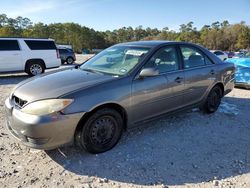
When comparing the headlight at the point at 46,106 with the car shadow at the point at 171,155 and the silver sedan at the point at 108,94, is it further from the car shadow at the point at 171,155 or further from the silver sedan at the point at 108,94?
the car shadow at the point at 171,155

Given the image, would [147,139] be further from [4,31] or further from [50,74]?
[4,31]

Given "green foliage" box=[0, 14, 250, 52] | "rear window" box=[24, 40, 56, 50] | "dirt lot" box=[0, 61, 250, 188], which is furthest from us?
"green foliage" box=[0, 14, 250, 52]

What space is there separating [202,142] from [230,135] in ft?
2.31

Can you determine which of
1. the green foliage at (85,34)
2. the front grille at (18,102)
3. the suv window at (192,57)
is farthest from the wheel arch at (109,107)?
the green foliage at (85,34)

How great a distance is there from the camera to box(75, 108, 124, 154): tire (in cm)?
369

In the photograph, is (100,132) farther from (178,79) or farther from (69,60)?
(69,60)

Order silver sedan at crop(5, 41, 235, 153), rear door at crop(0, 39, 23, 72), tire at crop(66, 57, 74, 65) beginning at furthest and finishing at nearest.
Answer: tire at crop(66, 57, 74, 65) → rear door at crop(0, 39, 23, 72) → silver sedan at crop(5, 41, 235, 153)

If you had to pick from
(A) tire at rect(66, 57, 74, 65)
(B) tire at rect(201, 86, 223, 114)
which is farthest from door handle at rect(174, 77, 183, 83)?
(A) tire at rect(66, 57, 74, 65)

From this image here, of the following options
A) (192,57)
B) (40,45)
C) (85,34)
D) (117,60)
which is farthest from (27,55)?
(85,34)

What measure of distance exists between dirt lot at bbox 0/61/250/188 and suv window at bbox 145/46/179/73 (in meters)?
1.12

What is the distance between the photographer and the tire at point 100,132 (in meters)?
3.69

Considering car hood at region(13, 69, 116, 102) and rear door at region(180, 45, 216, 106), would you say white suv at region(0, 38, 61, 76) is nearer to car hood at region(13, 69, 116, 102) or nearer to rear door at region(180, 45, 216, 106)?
car hood at region(13, 69, 116, 102)

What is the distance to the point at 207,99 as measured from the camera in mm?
5730

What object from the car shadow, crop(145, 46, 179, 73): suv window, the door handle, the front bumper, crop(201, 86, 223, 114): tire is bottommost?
the car shadow
